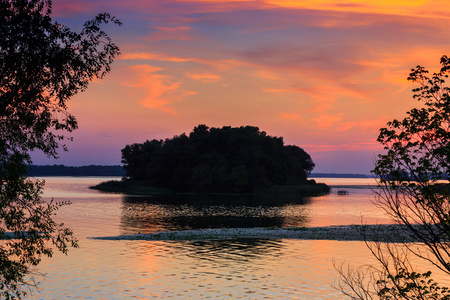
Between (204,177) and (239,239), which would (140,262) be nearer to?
(239,239)

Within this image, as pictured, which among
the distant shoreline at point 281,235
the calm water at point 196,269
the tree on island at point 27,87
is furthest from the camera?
the distant shoreline at point 281,235

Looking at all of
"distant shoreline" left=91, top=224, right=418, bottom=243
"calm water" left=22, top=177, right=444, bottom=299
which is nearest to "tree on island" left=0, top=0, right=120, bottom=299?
"calm water" left=22, top=177, right=444, bottom=299

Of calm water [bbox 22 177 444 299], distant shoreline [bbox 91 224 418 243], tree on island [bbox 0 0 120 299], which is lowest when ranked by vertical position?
calm water [bbox 22 177 444 299]

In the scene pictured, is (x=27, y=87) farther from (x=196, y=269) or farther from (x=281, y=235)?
(x=281, y=235)

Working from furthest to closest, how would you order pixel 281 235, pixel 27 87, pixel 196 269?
pixel 281 235, pixel 196 269, pixel 27 87

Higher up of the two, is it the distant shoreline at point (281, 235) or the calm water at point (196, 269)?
the distant shoreline at point (281, 235)

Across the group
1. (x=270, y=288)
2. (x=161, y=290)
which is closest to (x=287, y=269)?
(x=270, y=288)

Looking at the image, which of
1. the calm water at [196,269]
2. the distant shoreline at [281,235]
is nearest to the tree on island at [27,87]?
the calm water at [196,269]

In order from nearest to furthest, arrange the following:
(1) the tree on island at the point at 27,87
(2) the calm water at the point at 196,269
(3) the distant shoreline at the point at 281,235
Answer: (1) the tree on island at the point at 27,87 < (2) the calm water at the point at 196,269 < (3) the distant shoreline at the point at 281,235

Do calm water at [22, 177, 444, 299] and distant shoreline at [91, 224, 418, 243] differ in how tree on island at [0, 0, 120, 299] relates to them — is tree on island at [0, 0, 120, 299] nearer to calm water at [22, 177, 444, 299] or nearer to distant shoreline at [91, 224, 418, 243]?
calm water at [22, 177, 444, 299]

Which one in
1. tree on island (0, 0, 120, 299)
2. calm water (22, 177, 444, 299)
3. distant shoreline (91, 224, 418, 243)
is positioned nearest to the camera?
tree on island (0, 0, 120, 299)

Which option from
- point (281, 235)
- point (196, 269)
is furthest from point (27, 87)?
point (281, 235)

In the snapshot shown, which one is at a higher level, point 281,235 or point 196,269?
point 281,235

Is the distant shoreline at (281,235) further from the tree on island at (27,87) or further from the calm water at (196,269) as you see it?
the tree on island at (27,87)
